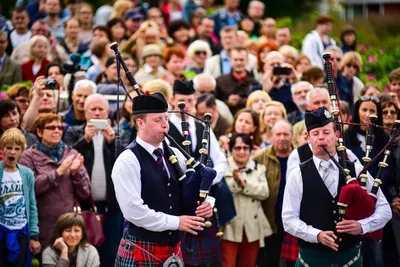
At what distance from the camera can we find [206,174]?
22.2 ft

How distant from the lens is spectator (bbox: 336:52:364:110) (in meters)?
11.8

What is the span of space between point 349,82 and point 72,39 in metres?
4.16

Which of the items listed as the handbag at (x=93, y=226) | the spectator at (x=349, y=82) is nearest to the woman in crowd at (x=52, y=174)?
the handbag at (x=93, y=226)

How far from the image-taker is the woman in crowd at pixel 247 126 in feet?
32.5

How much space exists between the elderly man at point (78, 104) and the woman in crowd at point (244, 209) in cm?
163

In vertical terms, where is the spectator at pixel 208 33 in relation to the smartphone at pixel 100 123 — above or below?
above

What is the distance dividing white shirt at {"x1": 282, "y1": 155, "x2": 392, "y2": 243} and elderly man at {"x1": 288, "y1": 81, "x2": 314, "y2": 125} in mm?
3204

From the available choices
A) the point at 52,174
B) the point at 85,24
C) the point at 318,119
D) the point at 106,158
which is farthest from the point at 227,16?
the point at 318,119

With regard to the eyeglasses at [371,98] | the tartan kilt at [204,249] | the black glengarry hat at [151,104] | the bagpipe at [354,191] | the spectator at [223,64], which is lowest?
the tartan kilt at [204,249]

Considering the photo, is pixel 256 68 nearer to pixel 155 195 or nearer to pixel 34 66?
pixel 34 66

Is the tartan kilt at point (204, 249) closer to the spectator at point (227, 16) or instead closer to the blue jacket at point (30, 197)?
the blue jacket at point (30, 197)

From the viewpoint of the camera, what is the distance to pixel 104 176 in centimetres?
929

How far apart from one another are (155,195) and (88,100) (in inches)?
116

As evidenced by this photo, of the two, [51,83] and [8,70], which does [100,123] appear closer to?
[51,83]
